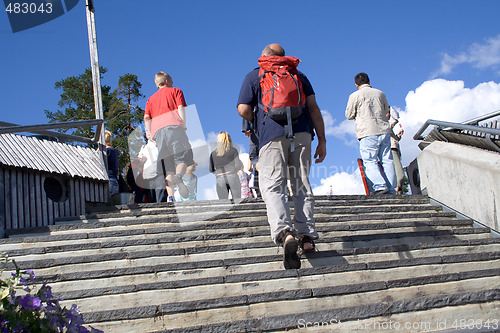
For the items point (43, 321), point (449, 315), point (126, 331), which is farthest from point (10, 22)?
point (449, 315)

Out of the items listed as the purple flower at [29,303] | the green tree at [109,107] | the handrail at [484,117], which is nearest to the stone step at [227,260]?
the purple flower at [29,303]

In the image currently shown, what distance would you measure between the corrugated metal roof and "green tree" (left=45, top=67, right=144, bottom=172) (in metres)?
16.9

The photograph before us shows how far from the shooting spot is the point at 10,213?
6730 mm

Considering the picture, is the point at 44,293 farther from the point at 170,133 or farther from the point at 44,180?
the point at 170,133

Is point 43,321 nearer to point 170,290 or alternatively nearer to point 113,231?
point 170,290

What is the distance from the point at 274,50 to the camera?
5352 millimetres

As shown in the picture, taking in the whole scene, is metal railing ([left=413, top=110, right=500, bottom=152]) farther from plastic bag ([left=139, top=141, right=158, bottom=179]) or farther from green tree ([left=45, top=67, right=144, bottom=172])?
green tree ([left=45, top=67, right=144, bottom=172])

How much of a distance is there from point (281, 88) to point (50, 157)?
4.08 meters

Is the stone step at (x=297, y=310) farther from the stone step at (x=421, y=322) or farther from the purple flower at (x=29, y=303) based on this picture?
the purple flower at (x=29, y=303)

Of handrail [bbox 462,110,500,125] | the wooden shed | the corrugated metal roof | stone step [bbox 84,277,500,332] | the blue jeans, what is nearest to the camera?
stone step [bbox 84,277,500,332]

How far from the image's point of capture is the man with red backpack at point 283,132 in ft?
16.1

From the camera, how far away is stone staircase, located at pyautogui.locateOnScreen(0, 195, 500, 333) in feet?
13.1

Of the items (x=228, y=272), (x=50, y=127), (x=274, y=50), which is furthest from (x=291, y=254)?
(x=50, y=127)

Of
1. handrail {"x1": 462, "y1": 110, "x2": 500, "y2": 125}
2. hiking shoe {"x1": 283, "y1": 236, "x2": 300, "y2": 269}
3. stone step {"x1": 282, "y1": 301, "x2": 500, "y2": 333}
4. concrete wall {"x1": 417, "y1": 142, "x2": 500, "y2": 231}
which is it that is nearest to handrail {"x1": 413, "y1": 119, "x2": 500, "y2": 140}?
concrete wall {"x1": 417, "y1": 142, "x2": 500, "y2": 231}
